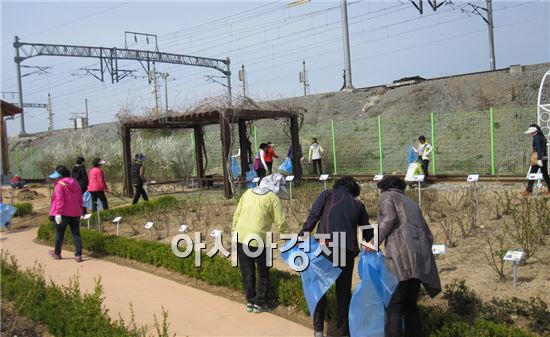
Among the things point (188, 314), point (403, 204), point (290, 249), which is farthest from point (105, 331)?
point (403, 204)

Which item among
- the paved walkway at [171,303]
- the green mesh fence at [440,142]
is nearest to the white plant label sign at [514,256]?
the paved walkway at [171,303]

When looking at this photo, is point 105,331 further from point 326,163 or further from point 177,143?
point 177,143

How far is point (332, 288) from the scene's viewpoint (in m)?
5.04

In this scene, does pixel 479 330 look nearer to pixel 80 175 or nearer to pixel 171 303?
pixel 171 303

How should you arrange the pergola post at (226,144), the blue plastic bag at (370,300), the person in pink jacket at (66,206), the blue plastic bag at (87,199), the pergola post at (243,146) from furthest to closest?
1. the pergola post at (243,146)
2. the pergola post at (226,144)
3. the blue plastic bag at (87,199)
4. the person in pink jacket at (66,206)
5. the blue plastic bag at (370,300)

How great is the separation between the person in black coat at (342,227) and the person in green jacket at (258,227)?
0.69 m

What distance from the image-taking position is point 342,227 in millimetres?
4562

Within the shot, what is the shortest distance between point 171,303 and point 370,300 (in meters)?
2.59

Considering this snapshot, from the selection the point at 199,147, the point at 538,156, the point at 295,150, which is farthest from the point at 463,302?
the point at 199,147

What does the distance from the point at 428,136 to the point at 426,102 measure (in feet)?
11.4

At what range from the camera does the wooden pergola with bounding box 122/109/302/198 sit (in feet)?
45.1

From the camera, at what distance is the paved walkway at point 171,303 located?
4989 millimetres

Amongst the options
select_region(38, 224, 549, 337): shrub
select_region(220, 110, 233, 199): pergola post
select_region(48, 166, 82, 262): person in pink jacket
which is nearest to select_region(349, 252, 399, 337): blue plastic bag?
select_region(38, 224, 549, 337): shrub

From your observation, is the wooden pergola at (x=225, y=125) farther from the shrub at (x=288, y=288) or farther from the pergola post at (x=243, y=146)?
the shrub at (x=288, y=288)
